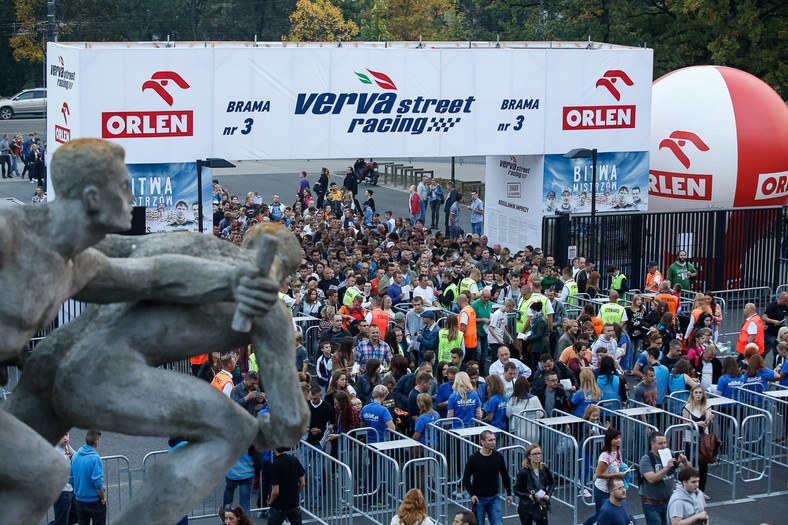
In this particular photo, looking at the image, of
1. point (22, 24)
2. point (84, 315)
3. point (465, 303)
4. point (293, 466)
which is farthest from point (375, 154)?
point (22, 24)

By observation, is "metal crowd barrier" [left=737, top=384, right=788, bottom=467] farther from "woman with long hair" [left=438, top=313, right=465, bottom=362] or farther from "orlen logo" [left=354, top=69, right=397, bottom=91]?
"orlen logo" [left=354, top=69, right=397, bottom=91]

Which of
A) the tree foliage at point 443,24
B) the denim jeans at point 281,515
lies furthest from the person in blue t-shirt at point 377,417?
the tree foliage at point 443,24

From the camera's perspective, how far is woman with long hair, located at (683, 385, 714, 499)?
1427cm

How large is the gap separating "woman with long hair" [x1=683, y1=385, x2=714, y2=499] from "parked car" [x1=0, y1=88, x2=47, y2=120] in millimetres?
45761

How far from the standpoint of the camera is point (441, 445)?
1380 centimetres

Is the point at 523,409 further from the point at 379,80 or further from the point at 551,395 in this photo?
the point at 379,80

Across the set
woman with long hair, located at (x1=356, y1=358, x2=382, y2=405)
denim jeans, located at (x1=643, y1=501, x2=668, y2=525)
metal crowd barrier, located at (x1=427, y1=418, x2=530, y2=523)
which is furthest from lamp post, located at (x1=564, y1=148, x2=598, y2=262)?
denim jeans, located at (x1=643, y1=501, x2=668, y2=525)

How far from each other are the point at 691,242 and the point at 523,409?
495 inches

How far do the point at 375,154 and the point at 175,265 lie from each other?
19534 mm

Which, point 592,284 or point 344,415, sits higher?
point 592,284

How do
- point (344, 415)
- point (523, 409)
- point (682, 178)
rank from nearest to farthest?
point (344, 415)
point (523, 409)
point (682, 178)

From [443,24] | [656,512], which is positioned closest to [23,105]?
[443,24]

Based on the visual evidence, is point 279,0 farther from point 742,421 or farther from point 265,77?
point 742,421

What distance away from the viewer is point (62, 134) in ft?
74.9
